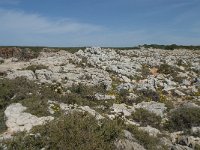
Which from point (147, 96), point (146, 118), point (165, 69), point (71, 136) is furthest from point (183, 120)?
point (165, 69)

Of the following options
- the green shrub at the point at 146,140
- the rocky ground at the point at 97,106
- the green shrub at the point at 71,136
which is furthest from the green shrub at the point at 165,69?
the green shrub at the point at 71,136

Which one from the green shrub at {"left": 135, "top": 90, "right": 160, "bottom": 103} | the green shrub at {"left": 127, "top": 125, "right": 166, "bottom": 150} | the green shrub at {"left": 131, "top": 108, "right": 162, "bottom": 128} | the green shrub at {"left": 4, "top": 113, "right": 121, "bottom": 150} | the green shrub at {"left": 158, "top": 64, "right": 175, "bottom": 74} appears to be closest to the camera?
the green shrub at {"left": 4, "top": 113, "right": 121, "bottom": 150}

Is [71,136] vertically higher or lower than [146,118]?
higher

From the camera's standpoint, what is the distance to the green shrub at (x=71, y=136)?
574 inches

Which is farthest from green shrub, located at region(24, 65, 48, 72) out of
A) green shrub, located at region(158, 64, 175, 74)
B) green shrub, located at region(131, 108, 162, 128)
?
green shrub, located at region(158, 64, 175, 74)

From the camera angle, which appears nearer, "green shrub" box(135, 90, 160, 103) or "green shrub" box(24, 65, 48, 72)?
"green shrub" box(135, 90, 160, 103)

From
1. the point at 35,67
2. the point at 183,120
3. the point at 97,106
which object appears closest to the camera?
the point at 183,120

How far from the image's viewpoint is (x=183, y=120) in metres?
21.4

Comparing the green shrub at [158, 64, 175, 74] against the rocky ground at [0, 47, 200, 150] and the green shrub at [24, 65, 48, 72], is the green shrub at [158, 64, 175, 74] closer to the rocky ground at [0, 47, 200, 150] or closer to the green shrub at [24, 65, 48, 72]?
the rocky ground at [0, 47, 200, 150]

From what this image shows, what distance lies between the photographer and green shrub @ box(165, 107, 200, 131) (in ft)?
68.9

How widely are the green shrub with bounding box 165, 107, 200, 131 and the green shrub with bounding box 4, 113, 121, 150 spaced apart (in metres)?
5.97

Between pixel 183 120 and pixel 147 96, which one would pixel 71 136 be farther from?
pixel 147 96

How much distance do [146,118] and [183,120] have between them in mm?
2226

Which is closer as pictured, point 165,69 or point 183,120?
point 183,120
